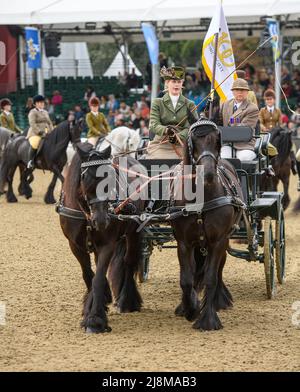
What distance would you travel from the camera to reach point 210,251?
729cm

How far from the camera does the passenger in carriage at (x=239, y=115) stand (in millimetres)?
9000

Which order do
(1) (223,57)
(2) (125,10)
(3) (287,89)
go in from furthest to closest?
(3) (287,89) < (2) (125,10) < (1) (223,57)

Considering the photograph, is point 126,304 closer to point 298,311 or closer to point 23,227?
point 298,311

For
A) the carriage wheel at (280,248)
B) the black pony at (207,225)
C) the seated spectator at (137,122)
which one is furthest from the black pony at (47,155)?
the black pony at (207,225)

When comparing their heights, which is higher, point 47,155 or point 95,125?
point 95,125

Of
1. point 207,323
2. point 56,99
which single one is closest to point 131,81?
point 56,99

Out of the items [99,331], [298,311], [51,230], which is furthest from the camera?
[51,230]

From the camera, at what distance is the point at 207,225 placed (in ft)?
23.7

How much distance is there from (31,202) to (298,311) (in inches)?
425

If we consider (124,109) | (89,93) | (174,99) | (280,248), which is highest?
(174,99)

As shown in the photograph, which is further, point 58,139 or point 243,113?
point 58,139

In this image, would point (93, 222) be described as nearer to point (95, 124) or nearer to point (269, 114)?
point (269, 114)

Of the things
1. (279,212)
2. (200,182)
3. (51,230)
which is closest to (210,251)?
(200,182)

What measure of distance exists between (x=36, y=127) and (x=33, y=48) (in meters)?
7.48
